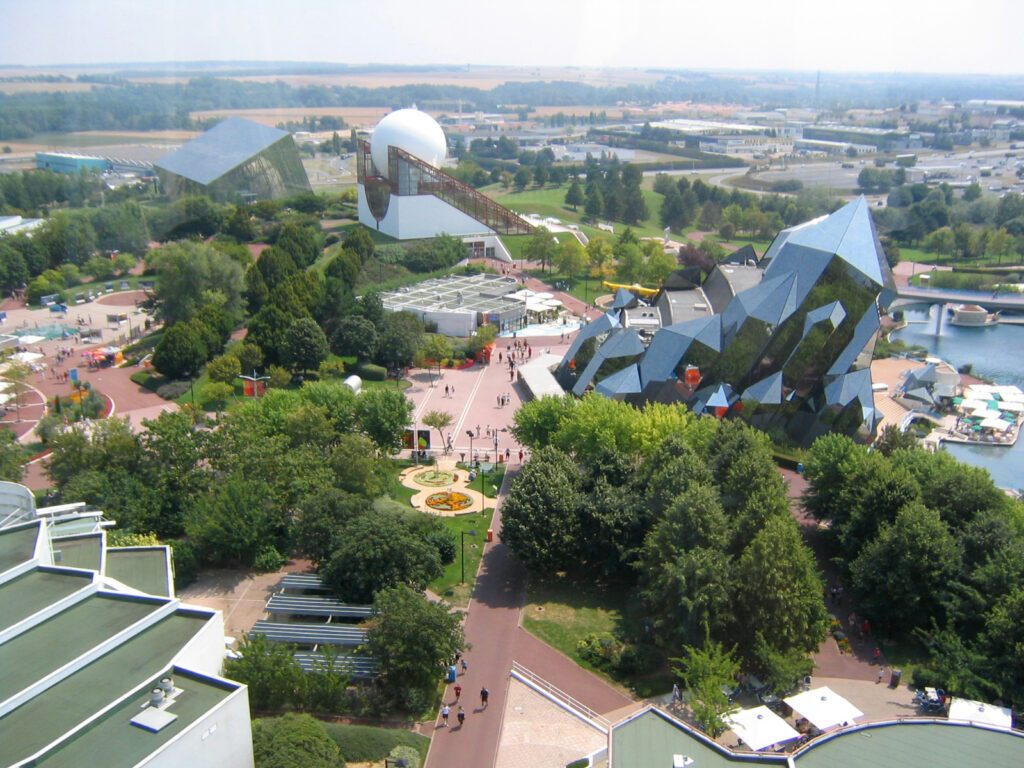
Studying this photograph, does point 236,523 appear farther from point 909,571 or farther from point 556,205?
point 556,205

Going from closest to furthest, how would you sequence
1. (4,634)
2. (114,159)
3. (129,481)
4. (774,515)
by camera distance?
(4,634)
(774,515)
(129,481)
(114,159)

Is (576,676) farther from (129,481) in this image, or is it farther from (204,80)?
(204,80)

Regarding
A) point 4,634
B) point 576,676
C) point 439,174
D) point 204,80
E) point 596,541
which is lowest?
point 576,676

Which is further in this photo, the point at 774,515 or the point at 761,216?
the point at 761,216

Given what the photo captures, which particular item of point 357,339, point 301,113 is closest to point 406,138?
point 357,339

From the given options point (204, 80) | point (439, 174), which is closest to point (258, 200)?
point (439, 174)

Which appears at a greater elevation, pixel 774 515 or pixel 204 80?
pixel 204 80

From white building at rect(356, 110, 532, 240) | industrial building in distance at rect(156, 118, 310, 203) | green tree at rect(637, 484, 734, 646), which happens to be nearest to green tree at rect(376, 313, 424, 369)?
green tree at rect(637, 484, 734, 646)

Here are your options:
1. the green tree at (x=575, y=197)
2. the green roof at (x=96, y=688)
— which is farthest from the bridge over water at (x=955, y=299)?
the green roof at (x=96, y=688)
